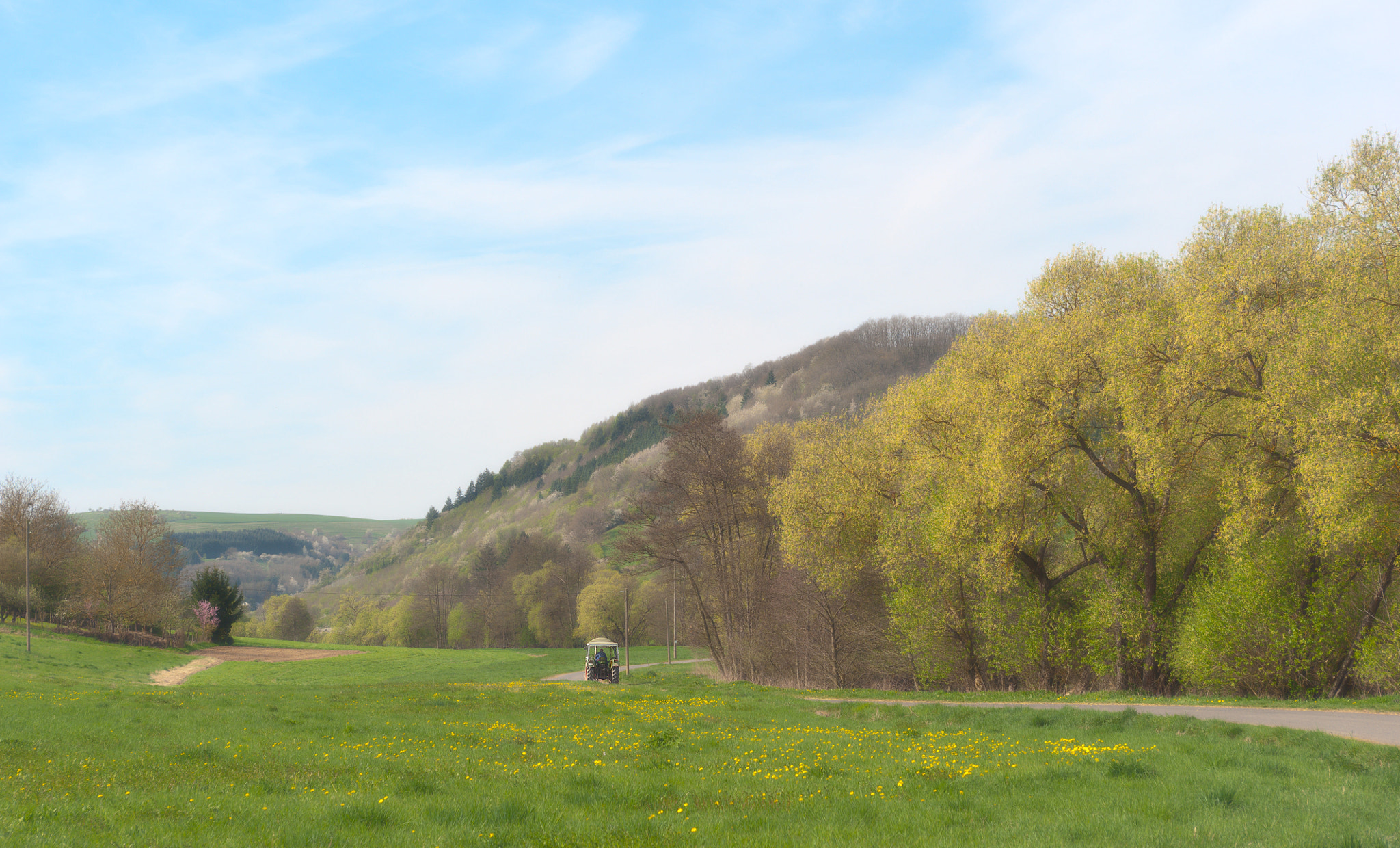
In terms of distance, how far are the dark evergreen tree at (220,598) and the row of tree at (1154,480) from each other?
236 feet

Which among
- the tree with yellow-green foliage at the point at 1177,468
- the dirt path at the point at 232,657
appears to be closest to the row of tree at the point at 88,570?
the dirt path at the point at 232,657

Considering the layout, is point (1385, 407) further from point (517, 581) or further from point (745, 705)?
point (517, 581)

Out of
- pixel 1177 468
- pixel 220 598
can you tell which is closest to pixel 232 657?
pixel 220 598

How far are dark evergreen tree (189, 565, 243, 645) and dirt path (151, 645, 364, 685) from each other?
6.68ft

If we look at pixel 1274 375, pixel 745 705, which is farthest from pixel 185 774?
pixel 1274 375

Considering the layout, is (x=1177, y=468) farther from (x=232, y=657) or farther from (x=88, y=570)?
(x=88, y=570)

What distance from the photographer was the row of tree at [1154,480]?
69.4 feet

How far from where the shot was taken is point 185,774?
10.0 meters

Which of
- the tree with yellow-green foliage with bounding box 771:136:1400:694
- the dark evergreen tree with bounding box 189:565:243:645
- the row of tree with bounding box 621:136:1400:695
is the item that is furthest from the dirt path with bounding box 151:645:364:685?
the tree with yellow-green foliage with bounding box 771:136:1400:694

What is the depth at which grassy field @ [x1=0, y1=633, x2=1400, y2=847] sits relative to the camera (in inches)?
284

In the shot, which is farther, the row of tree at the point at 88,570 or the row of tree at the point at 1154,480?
the row of tree at the point at 88,570

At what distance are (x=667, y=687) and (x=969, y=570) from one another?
15.0 meters

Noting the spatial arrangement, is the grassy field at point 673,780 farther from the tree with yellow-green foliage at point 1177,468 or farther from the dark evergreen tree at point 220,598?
the dark evergreen tree at point 220,598

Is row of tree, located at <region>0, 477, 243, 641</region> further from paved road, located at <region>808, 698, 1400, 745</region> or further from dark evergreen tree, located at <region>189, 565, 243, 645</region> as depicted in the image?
paved road, located at <region>808, 698, 1400, 745</region>
